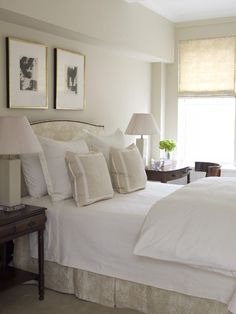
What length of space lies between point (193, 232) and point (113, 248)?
0.64 m

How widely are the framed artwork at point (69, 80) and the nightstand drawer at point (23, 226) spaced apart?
1.41m

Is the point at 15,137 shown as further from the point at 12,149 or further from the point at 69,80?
the point at 69,80

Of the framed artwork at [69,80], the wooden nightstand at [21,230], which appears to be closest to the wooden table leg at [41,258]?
the wooden nightstand at [21,230]

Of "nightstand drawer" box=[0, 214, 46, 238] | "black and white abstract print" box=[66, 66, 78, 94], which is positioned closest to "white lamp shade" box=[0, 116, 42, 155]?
"nightstand drawer" box=[0, 214, 46, 238]

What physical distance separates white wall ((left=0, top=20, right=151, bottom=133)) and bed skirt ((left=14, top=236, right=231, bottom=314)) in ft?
4.27

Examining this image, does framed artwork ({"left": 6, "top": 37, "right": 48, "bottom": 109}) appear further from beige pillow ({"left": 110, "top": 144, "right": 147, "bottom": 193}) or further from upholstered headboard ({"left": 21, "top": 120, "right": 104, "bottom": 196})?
beige pillow ({"left": 110, "top": 144, "right": 147, "bottom": 193})

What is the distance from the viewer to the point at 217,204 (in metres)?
2.86

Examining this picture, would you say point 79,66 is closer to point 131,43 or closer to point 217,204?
point 131,43

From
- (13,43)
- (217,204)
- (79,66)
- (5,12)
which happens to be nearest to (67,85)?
(79,66)

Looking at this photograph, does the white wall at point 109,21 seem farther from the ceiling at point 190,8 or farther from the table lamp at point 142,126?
the table lamp at point 142,126

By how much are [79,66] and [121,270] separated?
232 cm

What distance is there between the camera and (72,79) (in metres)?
4.36

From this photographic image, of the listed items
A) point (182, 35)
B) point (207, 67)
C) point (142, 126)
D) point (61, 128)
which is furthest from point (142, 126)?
point (182, 35)

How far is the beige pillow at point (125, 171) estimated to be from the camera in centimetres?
383
